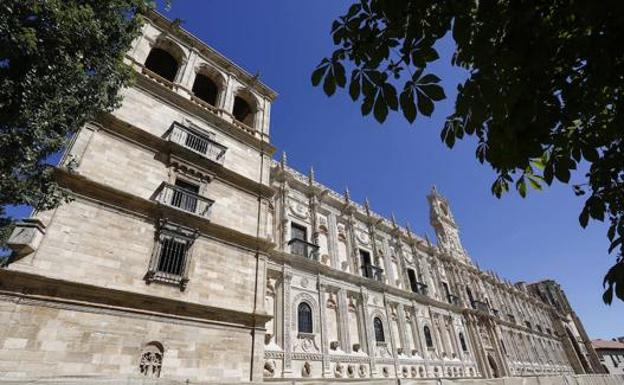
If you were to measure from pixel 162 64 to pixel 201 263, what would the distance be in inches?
408

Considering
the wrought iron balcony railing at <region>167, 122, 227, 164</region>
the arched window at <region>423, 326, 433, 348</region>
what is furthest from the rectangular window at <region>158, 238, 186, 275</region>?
the arched window at <region>423, 326, 433, 348</region>

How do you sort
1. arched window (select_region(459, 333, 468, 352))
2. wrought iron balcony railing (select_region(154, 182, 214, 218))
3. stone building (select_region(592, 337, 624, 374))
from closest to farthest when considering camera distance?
wrought iron balcony railing (select_region(154, 182, 214, 218))
arched window (select_region(459, 333, 468, 352))
stone building (select_region(592, 337, 624, 374))

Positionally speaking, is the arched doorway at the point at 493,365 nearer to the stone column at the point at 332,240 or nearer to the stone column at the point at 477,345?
the stone column at the point at 477,345

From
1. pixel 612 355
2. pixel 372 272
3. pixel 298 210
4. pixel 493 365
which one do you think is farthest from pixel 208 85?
pixel 612 355

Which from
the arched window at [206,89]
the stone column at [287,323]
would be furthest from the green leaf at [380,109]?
the arched window at [206,89]

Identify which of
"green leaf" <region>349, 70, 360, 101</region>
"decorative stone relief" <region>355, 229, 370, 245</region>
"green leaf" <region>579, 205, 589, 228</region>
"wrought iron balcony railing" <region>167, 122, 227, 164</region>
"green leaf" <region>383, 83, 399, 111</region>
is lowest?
"green leaf" <region>579, 205, 589, 228</region>

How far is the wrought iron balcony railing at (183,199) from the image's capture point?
10.3m

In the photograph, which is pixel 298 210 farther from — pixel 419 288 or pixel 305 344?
pixel 419 288

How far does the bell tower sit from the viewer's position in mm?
31581

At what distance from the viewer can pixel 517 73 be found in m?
2.23

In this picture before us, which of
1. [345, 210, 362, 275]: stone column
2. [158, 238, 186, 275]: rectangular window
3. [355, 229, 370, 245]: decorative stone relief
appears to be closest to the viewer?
[158, 238, 186, 275]: rectangular window

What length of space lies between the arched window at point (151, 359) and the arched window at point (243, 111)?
10.9 metres

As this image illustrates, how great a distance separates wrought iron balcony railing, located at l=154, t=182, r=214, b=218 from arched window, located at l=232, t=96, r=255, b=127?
6.43 metres

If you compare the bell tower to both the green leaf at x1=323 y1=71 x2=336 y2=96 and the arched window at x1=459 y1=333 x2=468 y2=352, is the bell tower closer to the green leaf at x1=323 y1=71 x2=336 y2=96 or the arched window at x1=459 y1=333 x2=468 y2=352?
the arched window at x1=459 y1=333 x2=468 y2=352
